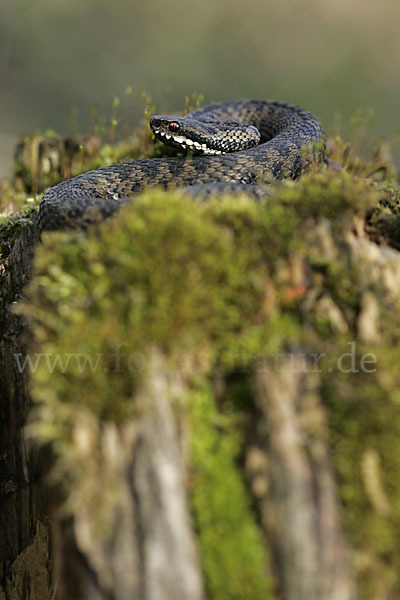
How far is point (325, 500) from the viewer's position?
267 centimetres

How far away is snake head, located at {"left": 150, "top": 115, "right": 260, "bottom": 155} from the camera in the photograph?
6148mm

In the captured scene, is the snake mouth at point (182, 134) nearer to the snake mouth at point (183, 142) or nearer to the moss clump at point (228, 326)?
the snake mouth at point (183, 142)

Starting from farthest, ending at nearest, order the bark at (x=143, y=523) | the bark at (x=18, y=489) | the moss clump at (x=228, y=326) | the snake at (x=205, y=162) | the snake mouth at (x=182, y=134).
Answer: the snake mouth at (x=182, y=134) < the snake at (x=205, y=162) < the bark at (x=18, y=489) < the moss clump at (x=228, y=326) < the bark at (x=143, y=523)

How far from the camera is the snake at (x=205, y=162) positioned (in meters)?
5.08

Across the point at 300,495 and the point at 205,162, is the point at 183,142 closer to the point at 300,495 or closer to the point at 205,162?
the point at 205,162

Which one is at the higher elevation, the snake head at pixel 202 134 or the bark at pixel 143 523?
the snake head at pixel 202 134

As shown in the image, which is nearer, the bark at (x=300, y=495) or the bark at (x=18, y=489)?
the bark at (x=300, y=495)

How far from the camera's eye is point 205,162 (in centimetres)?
573

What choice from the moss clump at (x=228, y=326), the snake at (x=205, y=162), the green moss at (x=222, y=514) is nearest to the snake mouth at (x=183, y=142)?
the snake at (x=205, y=162)

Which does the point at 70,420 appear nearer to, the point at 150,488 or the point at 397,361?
the point at 150,488

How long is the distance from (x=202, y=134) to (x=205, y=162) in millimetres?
834

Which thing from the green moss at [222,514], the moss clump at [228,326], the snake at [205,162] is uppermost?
the snake at [205,162]

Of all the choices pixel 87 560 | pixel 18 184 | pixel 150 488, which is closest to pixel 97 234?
pixel 150 488

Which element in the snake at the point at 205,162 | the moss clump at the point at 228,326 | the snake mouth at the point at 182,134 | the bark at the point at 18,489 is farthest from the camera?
the snake mouth at the point at 182,134
